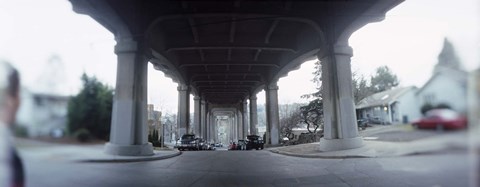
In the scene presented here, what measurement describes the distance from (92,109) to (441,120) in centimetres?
173

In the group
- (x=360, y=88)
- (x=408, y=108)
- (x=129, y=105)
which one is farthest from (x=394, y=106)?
(x=129, y=105)

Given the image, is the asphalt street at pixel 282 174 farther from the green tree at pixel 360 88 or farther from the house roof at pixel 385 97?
the green tree at pixel 360 88

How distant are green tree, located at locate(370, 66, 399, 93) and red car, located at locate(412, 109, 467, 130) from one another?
479 mm

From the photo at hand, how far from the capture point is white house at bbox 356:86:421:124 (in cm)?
142

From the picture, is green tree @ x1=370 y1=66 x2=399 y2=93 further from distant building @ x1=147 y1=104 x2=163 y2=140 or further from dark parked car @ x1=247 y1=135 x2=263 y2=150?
dark parked car @ x1=247 y1=135 x2=263 y2=150

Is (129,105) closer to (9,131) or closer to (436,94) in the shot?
(9,131)

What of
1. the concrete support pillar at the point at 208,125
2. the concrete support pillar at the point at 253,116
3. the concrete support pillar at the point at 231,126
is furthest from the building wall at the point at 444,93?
the concrete support pillar at the point at 208,125

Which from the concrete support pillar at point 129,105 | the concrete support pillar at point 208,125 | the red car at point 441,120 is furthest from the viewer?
the concrete support pillar at point 208,125

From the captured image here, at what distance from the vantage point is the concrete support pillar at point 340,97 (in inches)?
95.3

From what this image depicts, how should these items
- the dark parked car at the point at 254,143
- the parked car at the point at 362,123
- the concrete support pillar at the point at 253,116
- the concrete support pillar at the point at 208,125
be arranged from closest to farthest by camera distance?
the parked car at the point at 362,123 < the dark parked car at the point at 254,143 < the concrete support pillar at the point at 253,116 < the concrete support pillar at the point at 208,125

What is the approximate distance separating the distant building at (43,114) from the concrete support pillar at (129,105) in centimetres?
31

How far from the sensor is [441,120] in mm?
1218

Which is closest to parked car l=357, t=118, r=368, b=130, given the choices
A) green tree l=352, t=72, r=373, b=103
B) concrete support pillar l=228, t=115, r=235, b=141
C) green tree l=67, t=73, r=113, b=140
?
green tree l=352, t=72, r=373, b=103

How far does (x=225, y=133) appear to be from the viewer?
37156 mm
